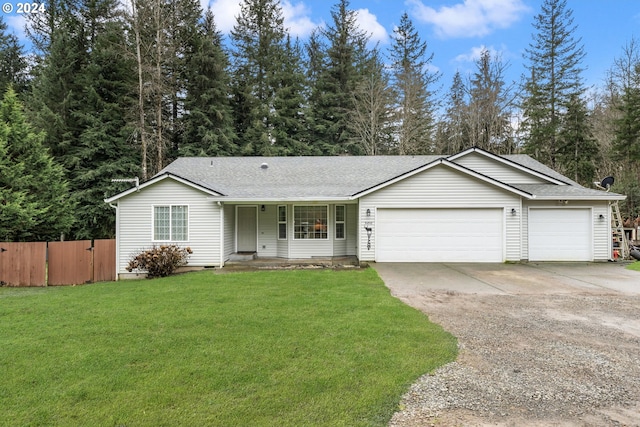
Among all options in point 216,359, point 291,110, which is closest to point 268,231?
point 216,359

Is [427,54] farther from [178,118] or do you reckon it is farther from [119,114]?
[119,114]

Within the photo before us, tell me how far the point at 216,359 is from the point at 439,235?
31.9ft

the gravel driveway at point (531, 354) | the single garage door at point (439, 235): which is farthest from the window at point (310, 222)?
the gravel driveway at point (531, 354)

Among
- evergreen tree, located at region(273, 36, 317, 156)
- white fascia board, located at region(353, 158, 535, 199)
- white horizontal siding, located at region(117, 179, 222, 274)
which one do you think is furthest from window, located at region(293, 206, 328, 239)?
evergreen tree, located at region(273, 36, 317, 156)

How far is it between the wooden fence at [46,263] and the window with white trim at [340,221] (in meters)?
8.85

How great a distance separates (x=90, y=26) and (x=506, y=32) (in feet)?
88.7

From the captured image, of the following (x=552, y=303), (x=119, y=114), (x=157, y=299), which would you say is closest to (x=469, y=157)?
(x=552, y=303)

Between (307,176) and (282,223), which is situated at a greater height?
(307,176)

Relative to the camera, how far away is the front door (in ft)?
44.6

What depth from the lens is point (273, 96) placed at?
25.5 meters

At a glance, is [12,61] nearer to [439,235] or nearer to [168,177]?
[168,177]

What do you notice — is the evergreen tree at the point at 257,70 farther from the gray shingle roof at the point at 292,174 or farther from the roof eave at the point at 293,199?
the roof eave at the point at 293,199

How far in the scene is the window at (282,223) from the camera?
13.2 metres

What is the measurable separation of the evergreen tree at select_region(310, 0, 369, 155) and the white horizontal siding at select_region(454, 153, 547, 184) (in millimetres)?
13060
